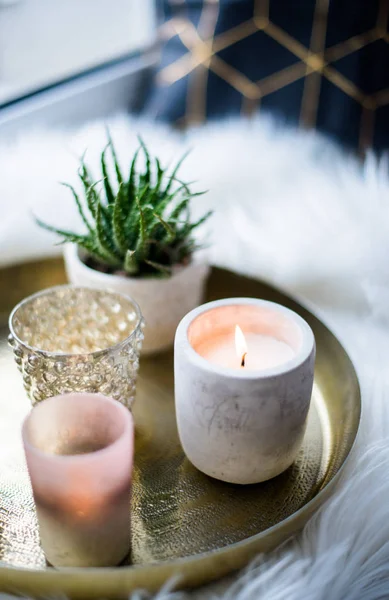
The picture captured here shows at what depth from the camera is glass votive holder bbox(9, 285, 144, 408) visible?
14.3 inches

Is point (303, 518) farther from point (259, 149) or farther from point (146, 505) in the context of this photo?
point (259, 149)

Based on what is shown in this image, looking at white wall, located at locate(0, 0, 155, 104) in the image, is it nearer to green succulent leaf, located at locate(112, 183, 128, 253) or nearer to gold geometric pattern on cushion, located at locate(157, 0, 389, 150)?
gold geometric pattern on cushion, located at locate(157, 0, 389, 150)

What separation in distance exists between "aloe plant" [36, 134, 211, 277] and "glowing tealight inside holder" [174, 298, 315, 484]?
78 mm

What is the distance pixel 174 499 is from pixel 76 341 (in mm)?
132

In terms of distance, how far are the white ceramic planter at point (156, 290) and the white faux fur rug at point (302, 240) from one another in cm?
13

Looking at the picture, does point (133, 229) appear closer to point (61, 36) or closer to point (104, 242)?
point (104, 242)

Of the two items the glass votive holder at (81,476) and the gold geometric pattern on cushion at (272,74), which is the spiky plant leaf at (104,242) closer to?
the glass votive holder at (81,476)

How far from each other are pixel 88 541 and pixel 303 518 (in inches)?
4.2

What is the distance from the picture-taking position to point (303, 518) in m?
0.34

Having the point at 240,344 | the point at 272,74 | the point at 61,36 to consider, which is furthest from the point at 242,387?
the point at 61,36

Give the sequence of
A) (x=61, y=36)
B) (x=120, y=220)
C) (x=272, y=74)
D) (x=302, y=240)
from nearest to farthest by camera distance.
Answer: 1. (x=120, y=220)
2. (x=302, y=240)
3. (x=272, y=74)
4. (x=61, y=36)

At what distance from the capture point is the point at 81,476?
0.95 ft

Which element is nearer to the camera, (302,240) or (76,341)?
(76,341)

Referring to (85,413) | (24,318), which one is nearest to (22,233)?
(24,318)
